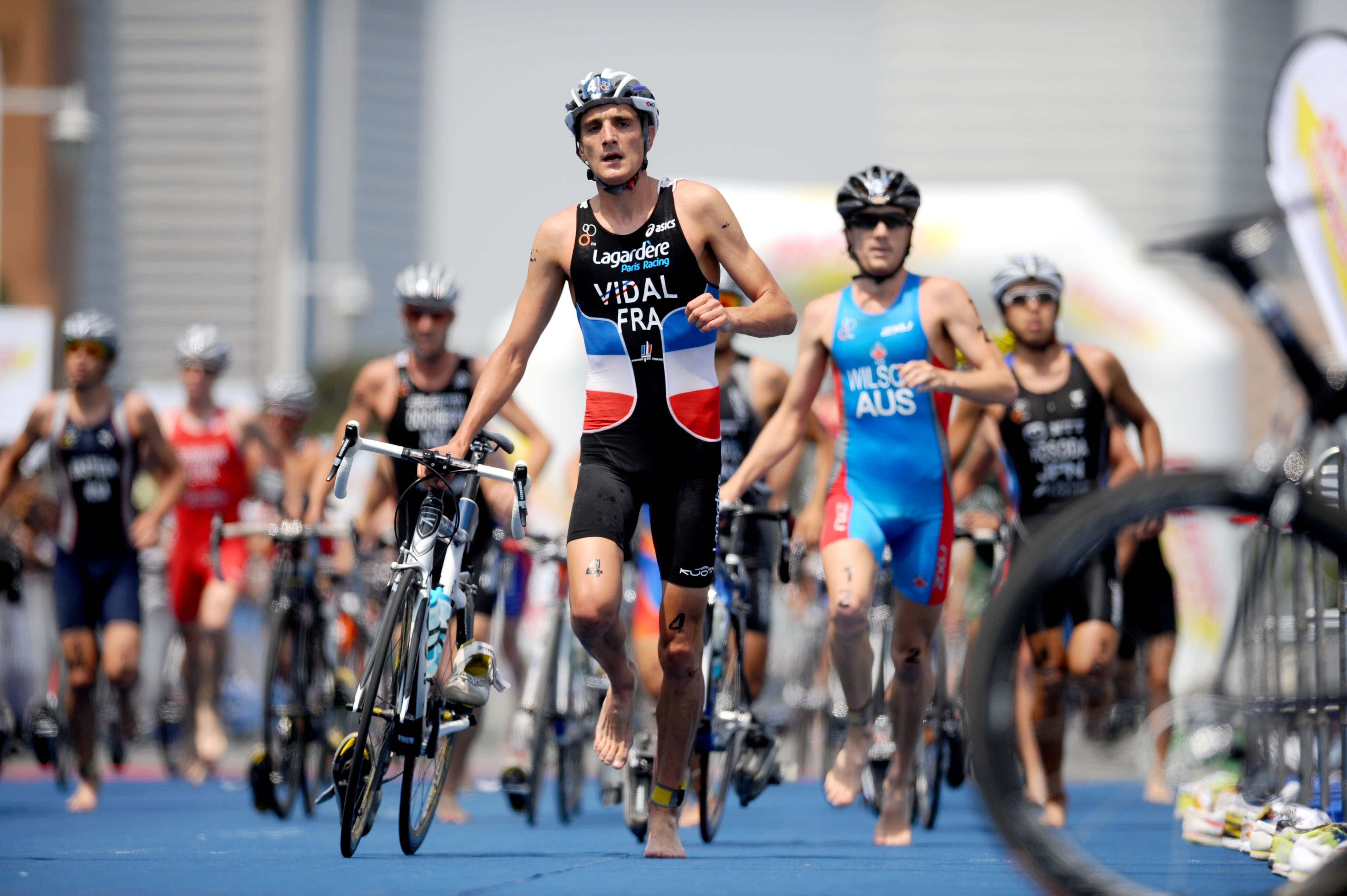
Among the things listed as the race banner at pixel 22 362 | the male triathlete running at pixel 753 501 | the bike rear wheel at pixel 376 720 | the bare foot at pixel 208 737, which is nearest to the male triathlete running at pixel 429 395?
the male triathlete running at pixel 753 501

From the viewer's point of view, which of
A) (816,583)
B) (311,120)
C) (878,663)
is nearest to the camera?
(878,663)

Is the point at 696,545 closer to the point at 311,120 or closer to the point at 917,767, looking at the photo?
the point at 917,767

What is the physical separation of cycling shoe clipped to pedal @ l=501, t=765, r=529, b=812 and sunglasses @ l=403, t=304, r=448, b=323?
234cm

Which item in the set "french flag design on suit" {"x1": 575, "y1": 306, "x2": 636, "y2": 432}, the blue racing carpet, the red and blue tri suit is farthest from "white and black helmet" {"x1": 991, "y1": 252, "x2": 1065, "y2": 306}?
"french flag design on suit" {"x1": 575, "y1": 306, "x2": 636, "y2": 432}

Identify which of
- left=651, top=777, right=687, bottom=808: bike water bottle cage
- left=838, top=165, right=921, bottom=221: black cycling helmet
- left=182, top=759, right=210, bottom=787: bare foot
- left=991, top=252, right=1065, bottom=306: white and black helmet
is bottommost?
Answer: left=182, top=759, right=210, bottom=787: bare foot

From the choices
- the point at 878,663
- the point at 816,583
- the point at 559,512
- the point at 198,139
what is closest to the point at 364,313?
the point at 559,512

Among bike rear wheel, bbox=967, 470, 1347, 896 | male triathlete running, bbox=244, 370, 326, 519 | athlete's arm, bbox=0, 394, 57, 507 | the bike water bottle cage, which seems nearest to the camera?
bike rear wheel, bbox=967, 470, 1347, 896

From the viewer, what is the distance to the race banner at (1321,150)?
593 centimetres

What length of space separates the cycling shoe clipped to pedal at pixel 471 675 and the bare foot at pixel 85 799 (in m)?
4.26

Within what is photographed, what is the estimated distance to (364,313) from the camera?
5041cm

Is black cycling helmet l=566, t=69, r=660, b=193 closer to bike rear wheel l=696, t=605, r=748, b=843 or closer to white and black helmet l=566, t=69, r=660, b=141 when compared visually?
white and black helmet l=566, t=69, r=660, b=141

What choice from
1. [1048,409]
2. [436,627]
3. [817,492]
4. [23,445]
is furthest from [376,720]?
[23,445]

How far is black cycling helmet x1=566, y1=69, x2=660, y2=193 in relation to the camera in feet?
19.9

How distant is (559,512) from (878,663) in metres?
9.36
